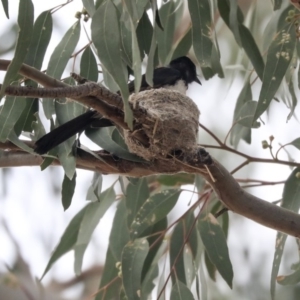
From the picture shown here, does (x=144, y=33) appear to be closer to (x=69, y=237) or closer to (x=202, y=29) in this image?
(x=202, y=29)

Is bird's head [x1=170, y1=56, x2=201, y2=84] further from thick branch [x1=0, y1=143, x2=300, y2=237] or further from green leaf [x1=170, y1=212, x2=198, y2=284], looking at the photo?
thick branch [x1=0, y1=143, x2=300, y2=237]

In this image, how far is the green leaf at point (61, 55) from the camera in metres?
2.26

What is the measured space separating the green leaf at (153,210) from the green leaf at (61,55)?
0.74m

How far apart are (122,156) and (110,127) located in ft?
1.02

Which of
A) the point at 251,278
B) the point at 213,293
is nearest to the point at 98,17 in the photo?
the point at 213,293

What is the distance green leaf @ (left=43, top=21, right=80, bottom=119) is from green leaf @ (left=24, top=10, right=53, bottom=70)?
10 cm

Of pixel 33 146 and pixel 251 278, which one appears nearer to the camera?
pixel 33 146

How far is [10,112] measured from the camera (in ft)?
7.09

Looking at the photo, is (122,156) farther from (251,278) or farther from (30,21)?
(251,278)

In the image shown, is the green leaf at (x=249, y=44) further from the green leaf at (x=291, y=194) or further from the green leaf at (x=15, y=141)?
the green leaf at (x=15, y=141)

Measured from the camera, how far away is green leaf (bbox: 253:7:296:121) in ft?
7.26

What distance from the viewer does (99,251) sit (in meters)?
5.65

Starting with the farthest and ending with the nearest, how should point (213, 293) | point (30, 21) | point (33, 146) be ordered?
1. point (213, 293)
2. point (33, 146)
3. point (30, 21)

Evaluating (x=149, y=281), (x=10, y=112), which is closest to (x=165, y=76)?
(x=149, y=281)
